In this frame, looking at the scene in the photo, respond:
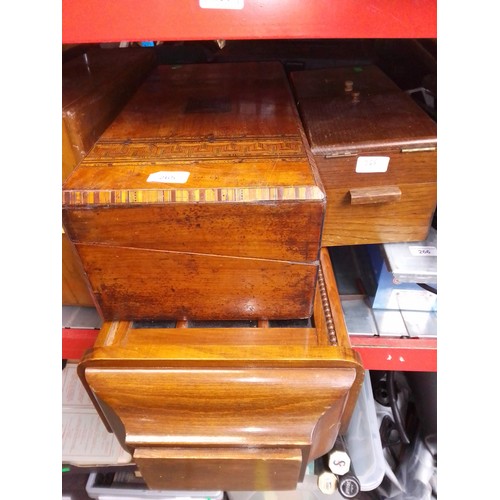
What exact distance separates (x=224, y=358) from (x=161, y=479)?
23cm

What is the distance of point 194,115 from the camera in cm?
63

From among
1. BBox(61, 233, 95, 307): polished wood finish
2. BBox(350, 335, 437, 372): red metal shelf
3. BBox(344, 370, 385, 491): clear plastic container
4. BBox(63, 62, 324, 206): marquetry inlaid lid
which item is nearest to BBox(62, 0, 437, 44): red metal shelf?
BBox(63, 62, 324, 206): marquetry inlaid lid

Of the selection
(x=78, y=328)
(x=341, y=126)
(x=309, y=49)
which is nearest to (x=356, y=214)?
(x=341, y=126)

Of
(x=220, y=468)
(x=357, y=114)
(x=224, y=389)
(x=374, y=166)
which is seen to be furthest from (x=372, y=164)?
(x=220, y=468)

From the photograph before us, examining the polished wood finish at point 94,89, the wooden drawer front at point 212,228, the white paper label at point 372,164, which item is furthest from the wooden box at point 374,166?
the polished wood finish at point 94,89

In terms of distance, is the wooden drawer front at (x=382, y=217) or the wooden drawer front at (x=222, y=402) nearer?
the wooden drawer front at (x=222, y=402)

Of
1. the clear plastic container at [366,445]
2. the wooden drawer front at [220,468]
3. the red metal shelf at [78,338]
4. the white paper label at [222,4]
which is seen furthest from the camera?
the clear plastic container at [366,445]

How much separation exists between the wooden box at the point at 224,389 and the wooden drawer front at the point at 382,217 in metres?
0.14

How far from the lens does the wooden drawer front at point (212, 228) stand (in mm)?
435

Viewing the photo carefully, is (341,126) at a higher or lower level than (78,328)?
higher

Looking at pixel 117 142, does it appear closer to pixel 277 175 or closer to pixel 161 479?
pixel 277 175

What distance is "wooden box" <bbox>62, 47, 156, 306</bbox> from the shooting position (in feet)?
1.79

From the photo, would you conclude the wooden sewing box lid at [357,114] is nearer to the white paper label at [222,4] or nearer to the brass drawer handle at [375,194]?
the brass drawer handle at [375,194]

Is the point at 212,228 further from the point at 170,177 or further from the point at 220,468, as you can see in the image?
the point at 220,468
